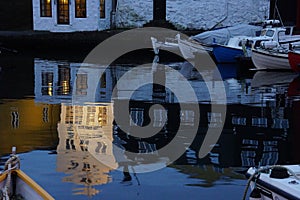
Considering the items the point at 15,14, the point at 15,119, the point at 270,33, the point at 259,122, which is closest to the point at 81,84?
the point at 15,119

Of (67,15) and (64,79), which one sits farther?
(67,15)

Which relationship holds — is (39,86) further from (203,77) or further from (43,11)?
(43,11)

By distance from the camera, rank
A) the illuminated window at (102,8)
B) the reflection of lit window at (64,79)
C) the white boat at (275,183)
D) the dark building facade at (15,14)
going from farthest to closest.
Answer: the dark building facade at (15,14) → the illuminated window at (102,8) → the reflection of lit window at (64,79) → the white boat at (275,183)

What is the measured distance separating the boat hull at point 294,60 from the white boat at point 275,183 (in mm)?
15926

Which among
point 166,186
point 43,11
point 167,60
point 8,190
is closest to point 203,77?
point 167,60

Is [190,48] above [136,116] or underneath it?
above

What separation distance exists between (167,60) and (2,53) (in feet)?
32.3

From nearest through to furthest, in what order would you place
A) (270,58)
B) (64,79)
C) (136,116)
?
(136,116) < (64,79) < (270,58)

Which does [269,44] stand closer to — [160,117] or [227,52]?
[227,52]

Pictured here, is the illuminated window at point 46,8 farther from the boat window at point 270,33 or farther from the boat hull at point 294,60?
the boat hull at point 294,60

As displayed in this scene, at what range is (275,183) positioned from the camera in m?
5.55

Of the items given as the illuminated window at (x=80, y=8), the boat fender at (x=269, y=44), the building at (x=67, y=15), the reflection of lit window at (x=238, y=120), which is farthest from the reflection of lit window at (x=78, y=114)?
the illuminated window at (x=80, y=8)

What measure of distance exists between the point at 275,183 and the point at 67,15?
104 feet

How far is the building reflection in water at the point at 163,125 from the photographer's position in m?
9.13
